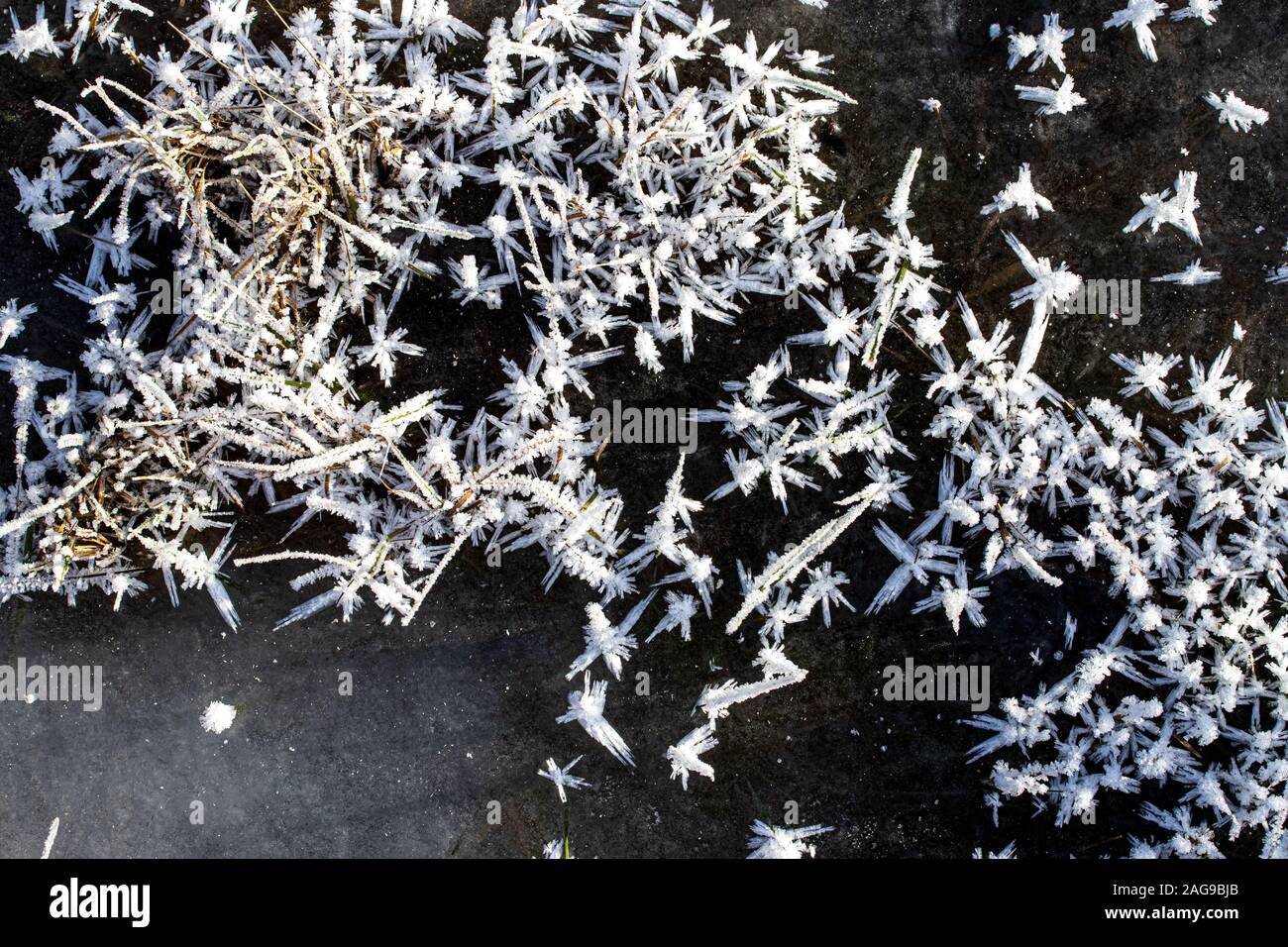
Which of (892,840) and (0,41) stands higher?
(0,41)

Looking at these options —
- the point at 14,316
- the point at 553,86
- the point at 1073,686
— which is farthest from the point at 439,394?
the point at 1073,686

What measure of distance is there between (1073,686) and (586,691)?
152cm

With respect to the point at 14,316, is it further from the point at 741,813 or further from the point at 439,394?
the point at 741,813

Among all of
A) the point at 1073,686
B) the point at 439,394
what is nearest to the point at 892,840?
the point at 1073,686

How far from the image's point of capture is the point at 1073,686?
2398 mm

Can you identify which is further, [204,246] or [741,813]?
[741,813]

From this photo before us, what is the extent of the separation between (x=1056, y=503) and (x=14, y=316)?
3312mm

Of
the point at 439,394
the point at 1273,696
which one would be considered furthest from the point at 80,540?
the point at 1273,696

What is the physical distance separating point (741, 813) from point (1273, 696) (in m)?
1.70
